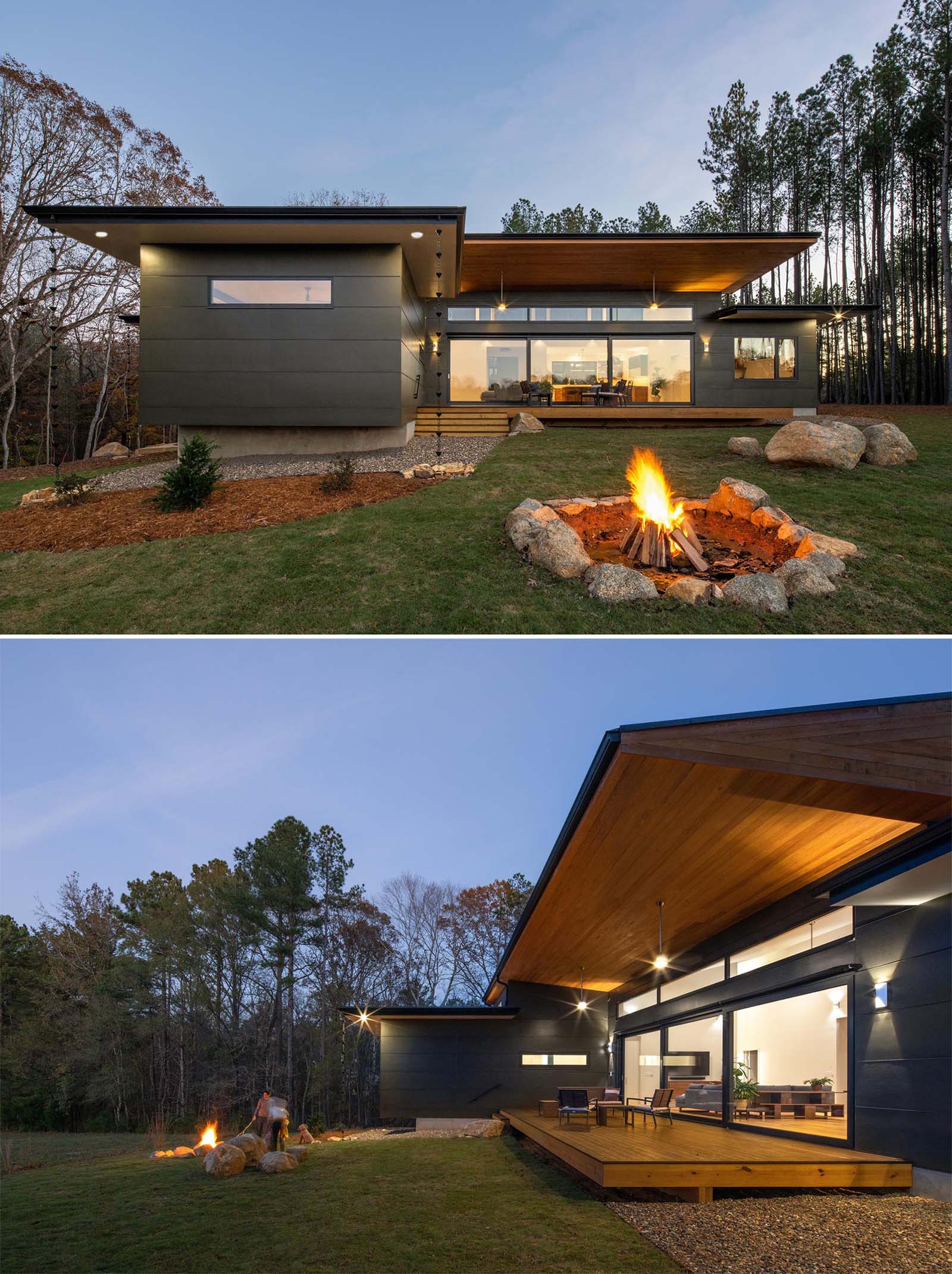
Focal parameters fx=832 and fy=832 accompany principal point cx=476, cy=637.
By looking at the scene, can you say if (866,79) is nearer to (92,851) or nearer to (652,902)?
(652,902)

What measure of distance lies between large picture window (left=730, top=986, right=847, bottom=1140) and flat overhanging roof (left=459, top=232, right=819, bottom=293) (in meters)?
15.7

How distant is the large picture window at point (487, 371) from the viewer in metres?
22.6

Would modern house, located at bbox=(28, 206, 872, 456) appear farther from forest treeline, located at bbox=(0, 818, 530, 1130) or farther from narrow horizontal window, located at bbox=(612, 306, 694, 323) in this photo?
forest treeline, located at bbox=(0, 818, 530, 1130)

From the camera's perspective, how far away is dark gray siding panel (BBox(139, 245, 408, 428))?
1595cm

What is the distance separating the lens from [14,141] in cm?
2395

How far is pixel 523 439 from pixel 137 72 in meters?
22.6

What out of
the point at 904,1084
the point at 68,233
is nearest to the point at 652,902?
the point at 904,1084

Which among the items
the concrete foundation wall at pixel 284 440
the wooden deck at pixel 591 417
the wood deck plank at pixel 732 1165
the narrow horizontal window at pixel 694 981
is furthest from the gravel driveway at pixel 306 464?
the wood deck plank at pixel 732 1165

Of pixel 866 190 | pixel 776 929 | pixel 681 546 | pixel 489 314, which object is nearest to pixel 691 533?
pixel 681 546

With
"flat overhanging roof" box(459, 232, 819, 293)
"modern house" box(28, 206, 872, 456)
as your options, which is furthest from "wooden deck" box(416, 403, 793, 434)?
"flat overhanging roof" box(459, 232, 819, 293)

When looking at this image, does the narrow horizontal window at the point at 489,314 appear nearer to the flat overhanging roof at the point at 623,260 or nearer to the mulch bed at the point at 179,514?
the flat overhanging roof at the point at 623,260

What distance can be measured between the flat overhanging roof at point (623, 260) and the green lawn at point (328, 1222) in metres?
17.5

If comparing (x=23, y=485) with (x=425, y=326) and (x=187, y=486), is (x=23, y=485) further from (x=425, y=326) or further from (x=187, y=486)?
(x=425, y=326)

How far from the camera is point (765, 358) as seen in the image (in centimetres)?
2242
